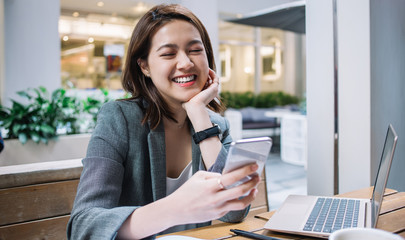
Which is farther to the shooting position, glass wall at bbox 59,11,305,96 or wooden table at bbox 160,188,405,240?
glass wall at bbox 59,11,305,96

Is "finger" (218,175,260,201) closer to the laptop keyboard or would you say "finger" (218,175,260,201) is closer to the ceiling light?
the laptop keyboard

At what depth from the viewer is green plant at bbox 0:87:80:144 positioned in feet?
11.2

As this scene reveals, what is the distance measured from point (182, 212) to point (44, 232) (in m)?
0.73

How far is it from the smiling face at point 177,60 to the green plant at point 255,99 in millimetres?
7267

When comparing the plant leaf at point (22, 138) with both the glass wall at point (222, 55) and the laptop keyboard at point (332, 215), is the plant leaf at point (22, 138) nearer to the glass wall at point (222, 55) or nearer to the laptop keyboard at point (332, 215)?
the laptop keyboard at point (332, 215)

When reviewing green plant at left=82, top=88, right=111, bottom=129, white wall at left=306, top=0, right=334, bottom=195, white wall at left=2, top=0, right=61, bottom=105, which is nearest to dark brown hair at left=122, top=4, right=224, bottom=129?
white wall at left=306, top=0, right=334, bottom=195

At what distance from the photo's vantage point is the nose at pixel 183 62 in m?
1.12

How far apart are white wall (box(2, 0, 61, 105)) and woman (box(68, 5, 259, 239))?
18.5 feet

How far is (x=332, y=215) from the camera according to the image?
96 cm

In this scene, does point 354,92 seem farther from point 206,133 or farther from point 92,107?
point 92,107

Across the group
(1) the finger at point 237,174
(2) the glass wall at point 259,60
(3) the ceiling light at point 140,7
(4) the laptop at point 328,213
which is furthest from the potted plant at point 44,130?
(2) the glass wall at point 259,60

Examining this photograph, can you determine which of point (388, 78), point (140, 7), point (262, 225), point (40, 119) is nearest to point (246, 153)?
point (262, 225)

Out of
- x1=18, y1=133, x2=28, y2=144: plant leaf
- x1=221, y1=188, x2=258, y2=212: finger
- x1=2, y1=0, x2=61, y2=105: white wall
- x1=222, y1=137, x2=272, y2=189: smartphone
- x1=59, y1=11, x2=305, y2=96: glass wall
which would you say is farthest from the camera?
x1=59, y1=11, x2=305, y2=96: glass wall

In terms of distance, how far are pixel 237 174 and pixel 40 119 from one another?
11.3 ft
